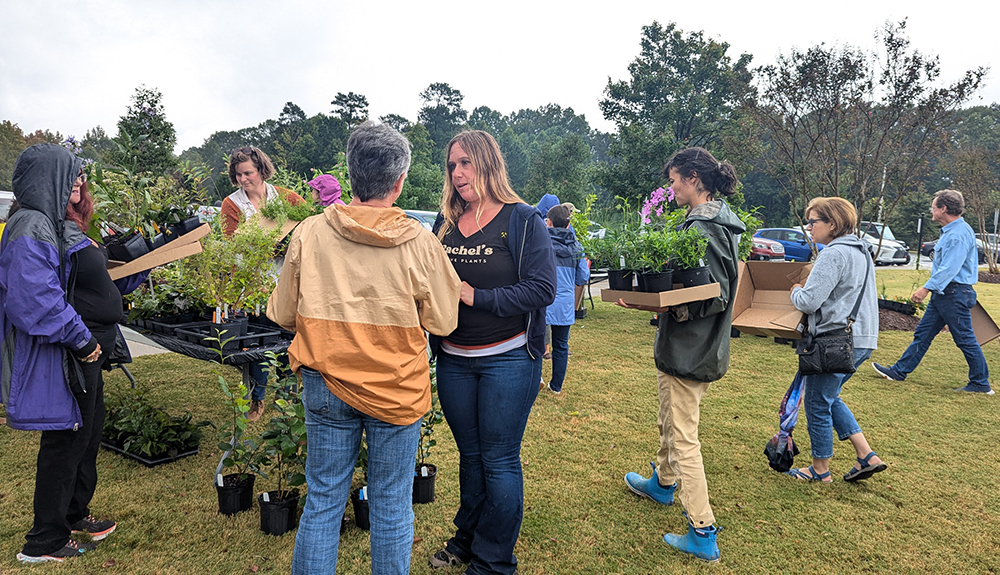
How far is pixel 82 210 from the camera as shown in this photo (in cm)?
252

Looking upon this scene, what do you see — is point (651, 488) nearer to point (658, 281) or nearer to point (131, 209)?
point (658, 281)

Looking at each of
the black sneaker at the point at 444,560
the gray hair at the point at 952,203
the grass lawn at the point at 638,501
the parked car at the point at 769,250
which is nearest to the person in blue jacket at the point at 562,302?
the grass lawn at the point at 638,501

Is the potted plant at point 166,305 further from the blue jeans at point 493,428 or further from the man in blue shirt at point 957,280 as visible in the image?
the man in blue shirt at point 957,280

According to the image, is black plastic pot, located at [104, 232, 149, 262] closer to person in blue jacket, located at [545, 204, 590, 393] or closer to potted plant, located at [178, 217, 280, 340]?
potted plant, located at [178, 217, 280, 340]

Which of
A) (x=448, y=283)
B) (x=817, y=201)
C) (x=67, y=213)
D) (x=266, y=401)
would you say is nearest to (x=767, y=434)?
(x=817, y=201)

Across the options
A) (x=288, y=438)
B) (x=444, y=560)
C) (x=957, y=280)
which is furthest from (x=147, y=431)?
(x=957, y=280)

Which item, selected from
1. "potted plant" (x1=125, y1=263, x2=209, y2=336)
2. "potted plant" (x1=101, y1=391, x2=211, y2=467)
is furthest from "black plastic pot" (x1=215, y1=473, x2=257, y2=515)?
"potted plant" (x1=125, y1=263, x2=209, y2=336)

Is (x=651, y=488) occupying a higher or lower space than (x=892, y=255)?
lower

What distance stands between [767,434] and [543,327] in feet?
9.61

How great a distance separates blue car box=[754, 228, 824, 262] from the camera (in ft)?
63.5

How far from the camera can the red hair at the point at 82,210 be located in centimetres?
248

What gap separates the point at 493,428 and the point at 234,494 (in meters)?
1.64

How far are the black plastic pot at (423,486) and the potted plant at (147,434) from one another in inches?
60.3

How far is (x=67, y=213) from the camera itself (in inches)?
97.0
